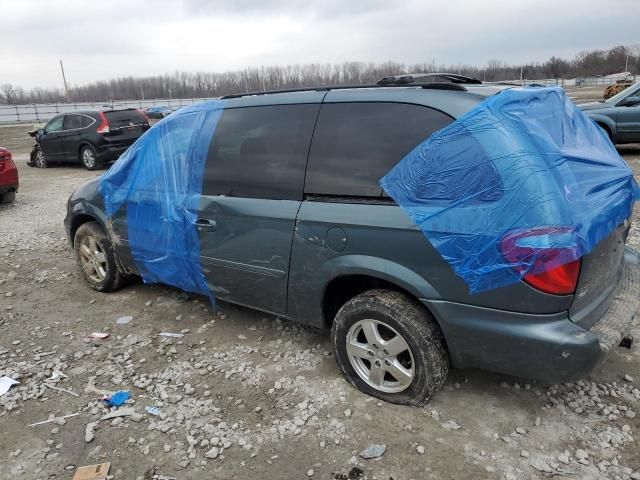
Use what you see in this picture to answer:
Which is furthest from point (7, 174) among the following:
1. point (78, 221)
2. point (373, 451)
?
point (373, 451)

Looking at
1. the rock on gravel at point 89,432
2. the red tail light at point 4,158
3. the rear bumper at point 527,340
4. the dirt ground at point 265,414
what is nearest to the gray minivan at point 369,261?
the rear bumper at point 527,340

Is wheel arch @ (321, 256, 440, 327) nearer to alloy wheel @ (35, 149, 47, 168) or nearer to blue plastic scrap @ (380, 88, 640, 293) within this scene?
blue plastic scrap @ (380, 88, 640, 293)

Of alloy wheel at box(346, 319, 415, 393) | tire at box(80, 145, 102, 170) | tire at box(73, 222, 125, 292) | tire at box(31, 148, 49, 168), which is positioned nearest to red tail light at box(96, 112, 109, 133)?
tire at box(80, 145, 102, 170)

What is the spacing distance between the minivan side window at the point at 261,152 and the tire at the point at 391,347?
2.63 feet

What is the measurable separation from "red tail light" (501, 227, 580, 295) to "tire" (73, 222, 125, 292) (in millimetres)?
3671

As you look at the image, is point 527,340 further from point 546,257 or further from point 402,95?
point 402,95

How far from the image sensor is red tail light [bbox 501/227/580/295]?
220 cm

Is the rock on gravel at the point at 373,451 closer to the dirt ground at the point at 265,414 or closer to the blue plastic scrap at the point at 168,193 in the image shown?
the dirt ground at the point at 265,414

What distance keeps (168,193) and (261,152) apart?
93cm

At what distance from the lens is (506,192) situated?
2.28 metres

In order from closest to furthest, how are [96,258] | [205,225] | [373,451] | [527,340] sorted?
[527,340], [373,451], [205,225], [96,258]

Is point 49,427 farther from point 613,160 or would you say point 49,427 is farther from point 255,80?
point 255,80

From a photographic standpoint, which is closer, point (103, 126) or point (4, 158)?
point (4, 158)

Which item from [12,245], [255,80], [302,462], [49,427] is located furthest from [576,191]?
[255,80]
